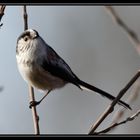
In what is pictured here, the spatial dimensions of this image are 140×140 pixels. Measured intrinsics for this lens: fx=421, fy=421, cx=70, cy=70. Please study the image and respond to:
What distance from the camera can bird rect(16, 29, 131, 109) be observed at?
239 centimetres

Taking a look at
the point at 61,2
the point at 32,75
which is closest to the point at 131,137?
the point at 61,2

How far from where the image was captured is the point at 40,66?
245 cm

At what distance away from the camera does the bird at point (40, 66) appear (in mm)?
2395

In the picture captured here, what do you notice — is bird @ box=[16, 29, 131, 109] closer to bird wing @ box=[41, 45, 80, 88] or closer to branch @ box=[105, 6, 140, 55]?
bird wing @ box=[41, 45, 80, 88]

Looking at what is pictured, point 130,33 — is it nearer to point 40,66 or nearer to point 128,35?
point 128,35

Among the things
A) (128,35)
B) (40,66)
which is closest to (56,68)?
(40,66)

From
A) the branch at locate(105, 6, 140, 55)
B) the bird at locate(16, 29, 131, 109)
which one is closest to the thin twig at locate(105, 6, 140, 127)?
the branch at locate(105, 6, 140, 55)

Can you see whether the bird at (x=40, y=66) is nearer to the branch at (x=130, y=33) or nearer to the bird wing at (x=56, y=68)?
the bird wing at (x=56, y=68)

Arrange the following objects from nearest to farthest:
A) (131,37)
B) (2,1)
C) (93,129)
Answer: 1. (131,37)
2. (93,129)
3. (2,1)

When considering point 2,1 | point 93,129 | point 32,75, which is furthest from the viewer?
point 32,75

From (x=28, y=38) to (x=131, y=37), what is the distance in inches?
51.2

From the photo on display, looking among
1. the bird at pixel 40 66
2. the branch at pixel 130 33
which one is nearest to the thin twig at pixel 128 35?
the branch at pixel 130 33

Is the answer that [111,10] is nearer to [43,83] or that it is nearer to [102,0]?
[102,0]

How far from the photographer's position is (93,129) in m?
1.33
